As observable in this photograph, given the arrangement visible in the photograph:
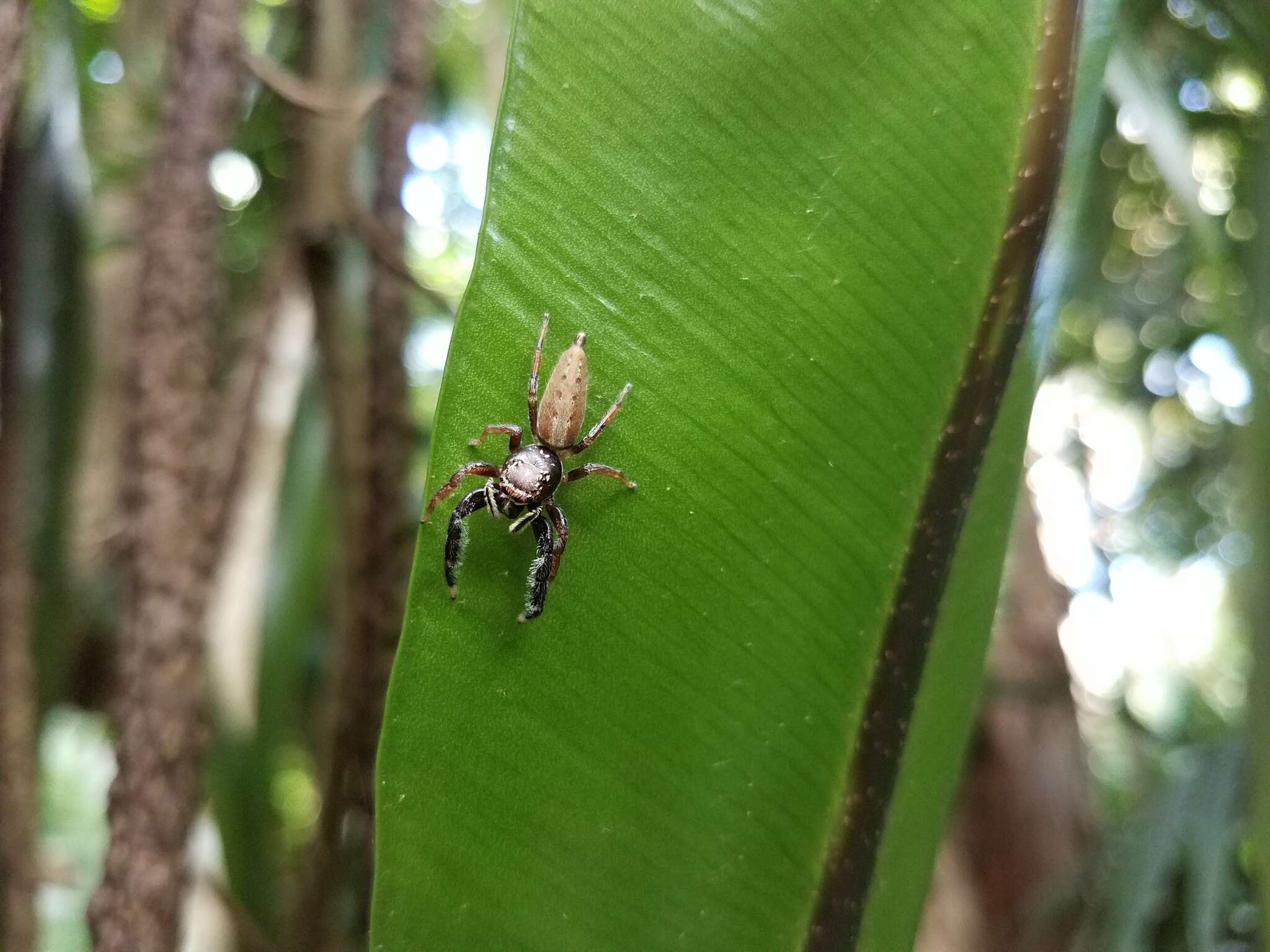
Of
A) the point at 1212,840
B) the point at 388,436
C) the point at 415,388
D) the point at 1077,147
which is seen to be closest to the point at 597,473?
the point at 1077,147

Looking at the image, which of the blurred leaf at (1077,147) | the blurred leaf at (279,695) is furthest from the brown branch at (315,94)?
the blurred leaf at (1077,147)

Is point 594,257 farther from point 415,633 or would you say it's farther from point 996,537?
point 996,537

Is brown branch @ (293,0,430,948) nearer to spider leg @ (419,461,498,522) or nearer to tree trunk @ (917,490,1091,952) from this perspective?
spider leg @ (419,461,498,522)

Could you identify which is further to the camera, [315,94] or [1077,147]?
[315,94]

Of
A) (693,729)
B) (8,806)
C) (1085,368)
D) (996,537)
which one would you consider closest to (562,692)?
(693,729)

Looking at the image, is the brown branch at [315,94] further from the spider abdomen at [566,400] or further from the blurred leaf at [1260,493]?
the blurred leaf at [1260,493]

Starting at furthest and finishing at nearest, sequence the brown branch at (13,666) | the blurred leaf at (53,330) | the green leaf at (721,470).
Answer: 1. the blurred leaf at (53,330)
2. the brown branch at (13,666)
3. the green leaf at (721,470)

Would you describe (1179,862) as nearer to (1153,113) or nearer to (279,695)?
(1153,113)
